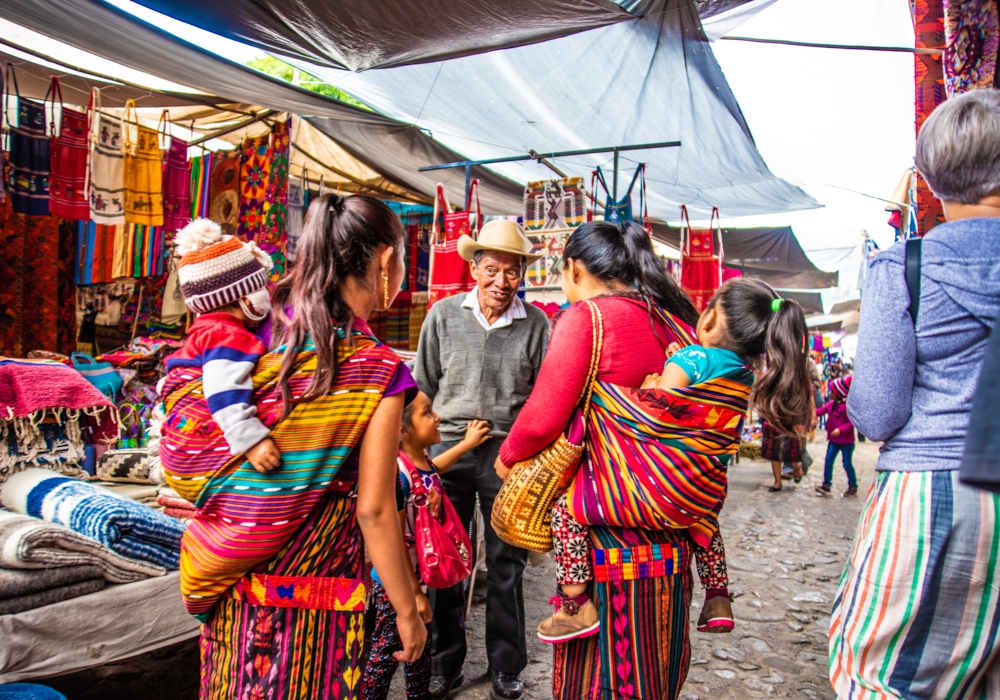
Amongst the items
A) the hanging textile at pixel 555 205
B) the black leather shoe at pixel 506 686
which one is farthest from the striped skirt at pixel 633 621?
the hanging textile at pixel 555 205

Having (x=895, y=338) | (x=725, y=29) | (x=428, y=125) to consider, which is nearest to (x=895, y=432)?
(x=895, y=338)

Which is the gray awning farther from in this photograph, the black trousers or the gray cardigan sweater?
the black trousers

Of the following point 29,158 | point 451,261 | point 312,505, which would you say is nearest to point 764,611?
point 451,261

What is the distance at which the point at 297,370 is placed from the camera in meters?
1.39

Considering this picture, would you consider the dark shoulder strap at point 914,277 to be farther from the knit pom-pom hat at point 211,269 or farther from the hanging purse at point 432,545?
the knit pom-pom hat at point 211,269

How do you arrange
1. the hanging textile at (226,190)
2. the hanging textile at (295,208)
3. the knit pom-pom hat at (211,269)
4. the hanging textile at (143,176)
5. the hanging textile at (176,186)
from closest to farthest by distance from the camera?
the knit pom-pom hat at (211,269), the hanging textile at (143,176), the hanging textile at (176,186), the hanging textile at (226,190), the hanging textile at (295,208)

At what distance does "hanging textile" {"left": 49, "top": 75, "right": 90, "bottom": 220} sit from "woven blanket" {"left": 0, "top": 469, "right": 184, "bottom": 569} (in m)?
2.27

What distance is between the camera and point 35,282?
493 cm

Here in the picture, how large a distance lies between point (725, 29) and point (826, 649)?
3874 mm

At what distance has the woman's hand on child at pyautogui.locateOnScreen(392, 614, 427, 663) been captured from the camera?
4.79 ft

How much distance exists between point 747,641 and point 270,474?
131 inches

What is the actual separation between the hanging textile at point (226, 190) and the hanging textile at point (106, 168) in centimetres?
98

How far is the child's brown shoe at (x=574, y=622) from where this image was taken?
1.83m

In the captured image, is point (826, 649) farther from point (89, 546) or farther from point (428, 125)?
point (428, 125)
